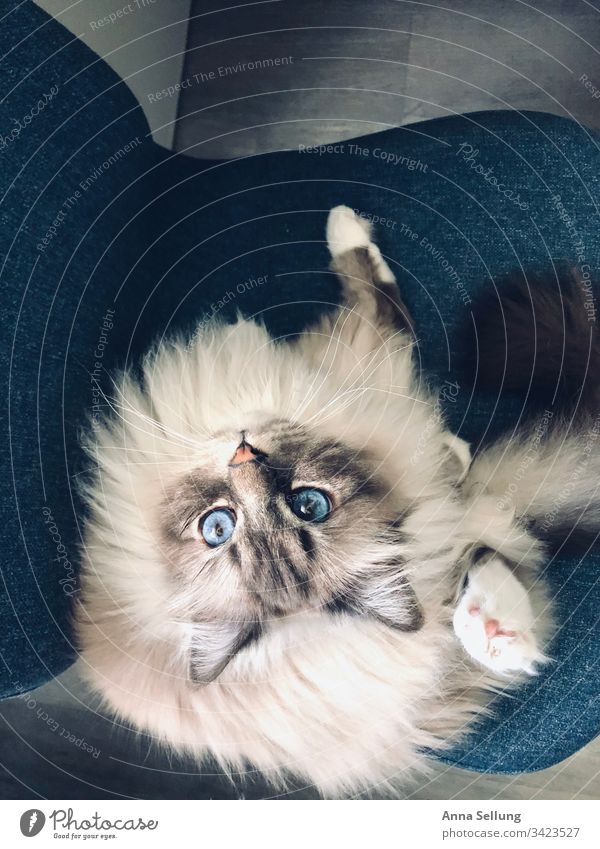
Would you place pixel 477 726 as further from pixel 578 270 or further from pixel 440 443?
pixel 578 270

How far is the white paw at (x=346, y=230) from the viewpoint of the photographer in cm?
72

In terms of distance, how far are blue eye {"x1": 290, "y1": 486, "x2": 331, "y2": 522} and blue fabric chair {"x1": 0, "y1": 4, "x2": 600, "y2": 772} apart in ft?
0.71

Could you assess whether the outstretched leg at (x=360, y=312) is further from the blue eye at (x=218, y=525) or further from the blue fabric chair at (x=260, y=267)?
the blue eye at (x=218, y=525)

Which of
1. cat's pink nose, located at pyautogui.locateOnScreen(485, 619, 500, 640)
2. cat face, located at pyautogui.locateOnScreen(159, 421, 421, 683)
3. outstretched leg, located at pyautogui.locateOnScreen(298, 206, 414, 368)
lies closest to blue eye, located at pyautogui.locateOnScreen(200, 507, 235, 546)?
cat face, located at pyautogui.locateOnScreen(159, 421, 421, 683)

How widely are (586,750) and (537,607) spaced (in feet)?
0.96

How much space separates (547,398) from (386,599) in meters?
0.34

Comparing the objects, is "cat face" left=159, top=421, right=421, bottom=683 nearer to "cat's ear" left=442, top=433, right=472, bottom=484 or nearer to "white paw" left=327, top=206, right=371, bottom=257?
"cat's ear" left=442, top=433, right=472, bottom=484

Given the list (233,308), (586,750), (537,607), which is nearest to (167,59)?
(233,308)

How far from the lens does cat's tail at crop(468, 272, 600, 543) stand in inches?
28.4

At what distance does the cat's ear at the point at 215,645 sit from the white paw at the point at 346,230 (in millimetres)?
504

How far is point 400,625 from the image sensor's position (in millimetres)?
668

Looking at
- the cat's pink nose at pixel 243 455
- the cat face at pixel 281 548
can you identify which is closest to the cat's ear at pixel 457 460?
the cat face at pixel 281 548

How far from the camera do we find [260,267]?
2.38ft

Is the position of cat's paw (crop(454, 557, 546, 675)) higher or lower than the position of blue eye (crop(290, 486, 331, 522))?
lower
